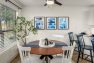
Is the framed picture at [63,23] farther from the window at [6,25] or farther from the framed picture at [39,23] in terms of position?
the window at [6,25]

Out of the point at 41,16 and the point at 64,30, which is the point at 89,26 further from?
the point at 41,16

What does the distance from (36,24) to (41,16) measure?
19.4 inches

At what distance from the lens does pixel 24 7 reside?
6434 millimetres

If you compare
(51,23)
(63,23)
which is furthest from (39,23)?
(63,23)

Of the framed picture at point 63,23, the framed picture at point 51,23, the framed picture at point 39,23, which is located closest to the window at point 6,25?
the framed picture at point 39,23

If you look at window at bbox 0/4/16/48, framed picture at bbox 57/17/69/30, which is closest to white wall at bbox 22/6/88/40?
framed picture at bbox 57/17/69/30

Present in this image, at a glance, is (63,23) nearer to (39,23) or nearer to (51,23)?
(51,23)

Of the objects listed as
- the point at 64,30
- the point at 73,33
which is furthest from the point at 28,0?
the point at 73,33

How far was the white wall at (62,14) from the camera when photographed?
6461mm

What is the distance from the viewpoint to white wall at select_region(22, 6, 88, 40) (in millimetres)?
6461

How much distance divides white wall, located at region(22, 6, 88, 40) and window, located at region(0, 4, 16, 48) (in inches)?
47.9

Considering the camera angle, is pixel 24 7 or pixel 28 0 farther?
pixel 24 7

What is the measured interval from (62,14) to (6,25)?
3095 mm

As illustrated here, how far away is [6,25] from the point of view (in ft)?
14.7
